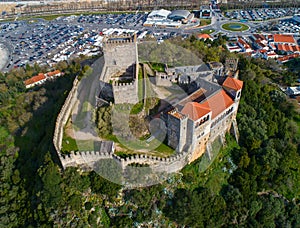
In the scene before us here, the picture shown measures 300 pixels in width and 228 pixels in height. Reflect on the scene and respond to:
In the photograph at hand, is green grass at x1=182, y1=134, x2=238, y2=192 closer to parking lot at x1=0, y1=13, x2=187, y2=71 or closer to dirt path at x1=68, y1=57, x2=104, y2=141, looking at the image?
dirt path at x1=68, y1=57, x2=104, y2=141

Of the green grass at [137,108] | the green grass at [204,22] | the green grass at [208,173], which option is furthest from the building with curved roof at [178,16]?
the green grass at [208,173]

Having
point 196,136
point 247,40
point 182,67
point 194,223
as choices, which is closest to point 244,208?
point 194,223

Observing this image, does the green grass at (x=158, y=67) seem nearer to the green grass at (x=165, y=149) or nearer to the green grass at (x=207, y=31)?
the green grass at (x=165, y=149)

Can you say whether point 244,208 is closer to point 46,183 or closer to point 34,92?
point 46,183

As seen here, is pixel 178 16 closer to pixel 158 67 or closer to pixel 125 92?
pixel 158 67

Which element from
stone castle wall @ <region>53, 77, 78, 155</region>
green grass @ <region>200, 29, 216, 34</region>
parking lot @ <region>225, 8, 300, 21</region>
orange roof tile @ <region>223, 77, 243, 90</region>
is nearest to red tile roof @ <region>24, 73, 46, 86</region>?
stone castle wall @ <region>53, 77, 78, 155</region>

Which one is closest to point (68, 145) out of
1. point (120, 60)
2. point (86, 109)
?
point (86, 109)
